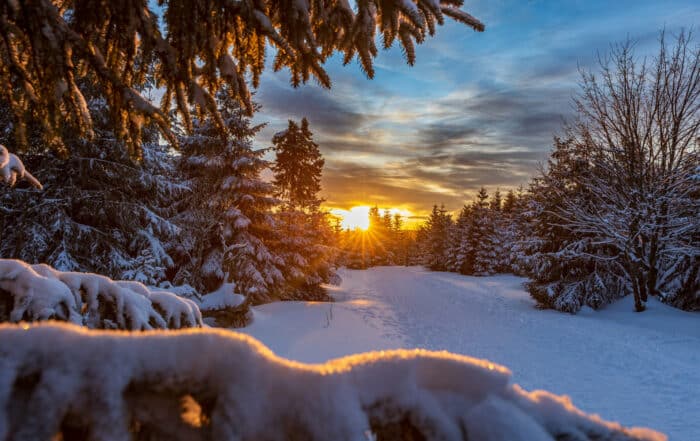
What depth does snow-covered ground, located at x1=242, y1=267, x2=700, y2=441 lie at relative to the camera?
6363 millimetres

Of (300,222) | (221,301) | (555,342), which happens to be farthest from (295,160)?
(555,342)

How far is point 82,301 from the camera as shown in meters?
2.49

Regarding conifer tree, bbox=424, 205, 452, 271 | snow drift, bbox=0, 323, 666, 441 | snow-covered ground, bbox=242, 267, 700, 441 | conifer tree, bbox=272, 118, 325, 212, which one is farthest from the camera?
conifer tree, bbox=424, 205, 452, 271

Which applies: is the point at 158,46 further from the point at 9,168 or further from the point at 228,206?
the point at 228,206

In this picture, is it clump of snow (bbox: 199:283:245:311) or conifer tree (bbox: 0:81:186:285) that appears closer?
conifer tree (bbox: 0:81:186:285)

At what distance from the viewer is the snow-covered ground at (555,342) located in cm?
636

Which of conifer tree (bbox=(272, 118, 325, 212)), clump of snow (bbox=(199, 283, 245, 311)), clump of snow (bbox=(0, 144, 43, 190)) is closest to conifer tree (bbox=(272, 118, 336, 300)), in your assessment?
conifer tree (bbox=(272, 118, 325, 212))

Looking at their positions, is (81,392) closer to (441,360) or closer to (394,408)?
(394,408)

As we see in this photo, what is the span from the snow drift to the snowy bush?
174cm

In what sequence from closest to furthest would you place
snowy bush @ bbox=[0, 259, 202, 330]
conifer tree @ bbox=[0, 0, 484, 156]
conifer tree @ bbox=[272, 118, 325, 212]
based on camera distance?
conifer tree @ bbox=[0, 0, 484, 156] → snowy bush @ bbox=[0, 259, 202, 330] → conifer tree @ bbox=[272, 118, 325, 212]

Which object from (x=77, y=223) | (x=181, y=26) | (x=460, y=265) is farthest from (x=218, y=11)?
(x=460, y=265)

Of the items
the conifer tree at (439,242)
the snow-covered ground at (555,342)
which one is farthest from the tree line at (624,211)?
the conifer tree at (439,242)

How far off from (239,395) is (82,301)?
2.32 meters

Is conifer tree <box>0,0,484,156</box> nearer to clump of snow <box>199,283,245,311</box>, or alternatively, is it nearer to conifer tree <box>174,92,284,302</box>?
clump of snow <box>199,283,245,311</box>
